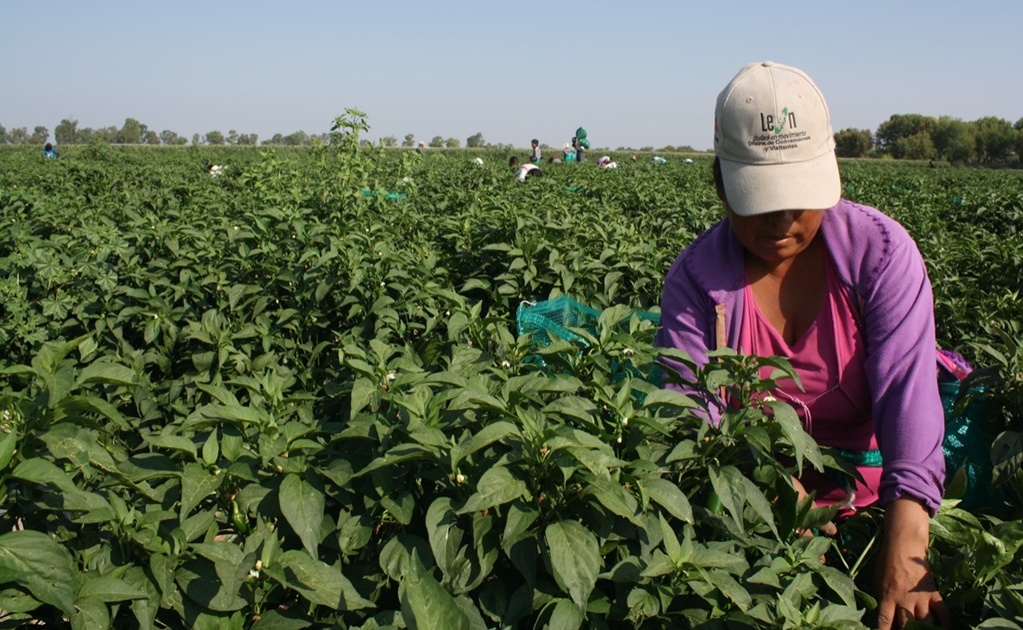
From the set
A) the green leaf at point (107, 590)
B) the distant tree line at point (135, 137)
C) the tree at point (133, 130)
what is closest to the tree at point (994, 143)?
the distant tree line at point (135, 137)

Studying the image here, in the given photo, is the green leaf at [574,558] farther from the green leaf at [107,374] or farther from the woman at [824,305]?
the green leaf at [107,374]

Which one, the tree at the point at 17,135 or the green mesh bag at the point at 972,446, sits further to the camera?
the tree at the point at 17,135

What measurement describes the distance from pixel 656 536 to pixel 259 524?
0.70 meters

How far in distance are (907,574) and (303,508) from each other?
1.13 metres

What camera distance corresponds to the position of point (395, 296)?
4.04 m

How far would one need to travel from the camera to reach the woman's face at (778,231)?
5.99 ft

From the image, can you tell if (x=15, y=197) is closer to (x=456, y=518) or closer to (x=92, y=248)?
(x=92, y=248)

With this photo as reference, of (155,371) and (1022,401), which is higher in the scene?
(1022,401)

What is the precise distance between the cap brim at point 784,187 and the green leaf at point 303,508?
42.9 inches

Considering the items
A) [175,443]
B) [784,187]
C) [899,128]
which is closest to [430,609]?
[175,443]

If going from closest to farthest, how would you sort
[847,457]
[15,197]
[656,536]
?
1. [656,536]
2. [847,457]
3. [15,197]

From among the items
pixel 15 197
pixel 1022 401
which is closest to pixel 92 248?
pixel 15 197

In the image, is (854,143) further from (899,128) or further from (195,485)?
(195,485)

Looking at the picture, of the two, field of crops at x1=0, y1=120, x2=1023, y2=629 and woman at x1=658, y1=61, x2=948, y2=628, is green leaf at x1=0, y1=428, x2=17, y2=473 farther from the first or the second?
woman at x1=658, y1=61, x2=948, y2=628
